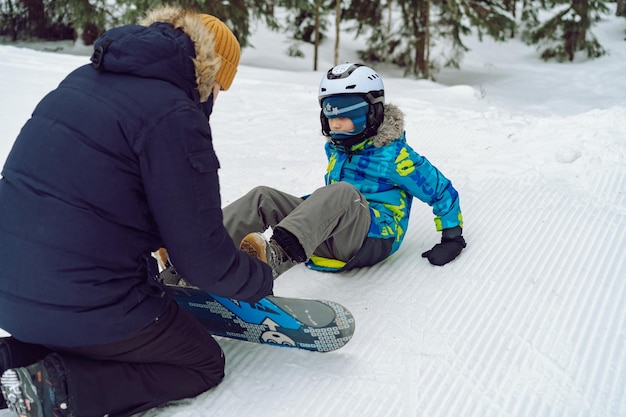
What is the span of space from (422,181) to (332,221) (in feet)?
2.12

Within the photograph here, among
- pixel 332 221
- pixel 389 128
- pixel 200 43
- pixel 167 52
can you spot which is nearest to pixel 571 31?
pixel 389 128

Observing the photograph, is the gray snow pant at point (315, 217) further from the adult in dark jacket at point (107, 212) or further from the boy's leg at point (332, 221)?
the adult in dark jacket at point (107, 212)

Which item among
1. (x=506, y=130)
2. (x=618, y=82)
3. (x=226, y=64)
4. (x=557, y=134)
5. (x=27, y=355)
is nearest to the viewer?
(x=27, y=355)

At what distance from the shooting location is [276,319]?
2.44 meters

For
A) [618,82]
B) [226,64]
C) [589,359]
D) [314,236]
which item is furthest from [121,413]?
[618,82]

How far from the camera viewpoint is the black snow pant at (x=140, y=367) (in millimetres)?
1908

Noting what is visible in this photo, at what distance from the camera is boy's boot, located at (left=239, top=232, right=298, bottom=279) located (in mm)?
2492


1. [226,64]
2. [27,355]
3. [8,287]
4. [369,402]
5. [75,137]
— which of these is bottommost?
[369,402]

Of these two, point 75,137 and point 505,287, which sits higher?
point 75,137

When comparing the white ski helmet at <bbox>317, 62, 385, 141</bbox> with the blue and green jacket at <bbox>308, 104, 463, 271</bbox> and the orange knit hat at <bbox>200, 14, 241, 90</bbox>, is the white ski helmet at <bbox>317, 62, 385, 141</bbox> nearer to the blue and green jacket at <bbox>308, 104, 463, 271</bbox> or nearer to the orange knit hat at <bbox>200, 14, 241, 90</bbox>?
the blue and green jacket at <bbox>308, 104, 463, 271</bbox>

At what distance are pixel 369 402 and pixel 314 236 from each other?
2.66 ft

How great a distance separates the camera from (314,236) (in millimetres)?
2721

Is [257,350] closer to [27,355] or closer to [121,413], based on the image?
[121,413]

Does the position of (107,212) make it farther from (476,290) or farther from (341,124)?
(476,290)
